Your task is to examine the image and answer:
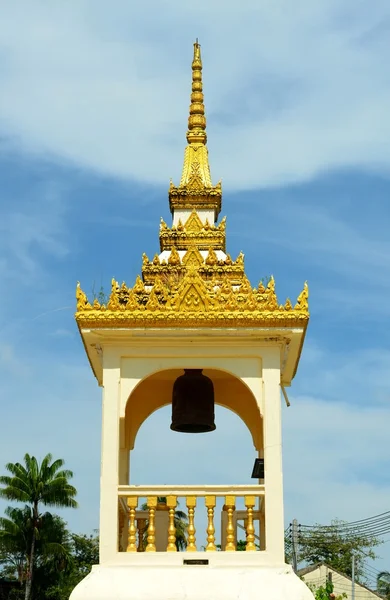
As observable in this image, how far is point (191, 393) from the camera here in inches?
538

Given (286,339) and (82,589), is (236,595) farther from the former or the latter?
(286,339)

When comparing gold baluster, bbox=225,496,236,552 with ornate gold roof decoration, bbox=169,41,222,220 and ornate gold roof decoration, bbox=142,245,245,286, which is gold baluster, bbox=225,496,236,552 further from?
ornate gold roof decoration, bbox=169,41,222,220

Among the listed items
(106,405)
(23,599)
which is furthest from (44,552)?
(106,405)

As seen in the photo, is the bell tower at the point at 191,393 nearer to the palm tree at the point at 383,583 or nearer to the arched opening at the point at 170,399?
the arched opening at the point at 170,399

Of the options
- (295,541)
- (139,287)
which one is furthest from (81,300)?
(295,541)

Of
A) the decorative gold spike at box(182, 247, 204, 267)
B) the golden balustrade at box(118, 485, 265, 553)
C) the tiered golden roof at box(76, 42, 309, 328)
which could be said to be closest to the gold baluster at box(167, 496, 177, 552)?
the golden balustrade at box(118, 485, 265, 553)

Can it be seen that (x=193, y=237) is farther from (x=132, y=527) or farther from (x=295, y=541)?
(x=295, y=541)

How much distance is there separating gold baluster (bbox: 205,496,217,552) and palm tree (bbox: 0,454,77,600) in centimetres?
4423

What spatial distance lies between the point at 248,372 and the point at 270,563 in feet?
7.43

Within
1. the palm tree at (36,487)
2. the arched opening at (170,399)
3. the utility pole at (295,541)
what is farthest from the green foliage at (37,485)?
the arched opening at (170,399)

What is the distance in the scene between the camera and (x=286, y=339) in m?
12.9

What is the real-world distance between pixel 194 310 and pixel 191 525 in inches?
99.3

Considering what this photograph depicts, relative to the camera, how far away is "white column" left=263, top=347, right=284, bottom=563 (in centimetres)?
1219

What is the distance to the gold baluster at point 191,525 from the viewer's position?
40.0 feet
